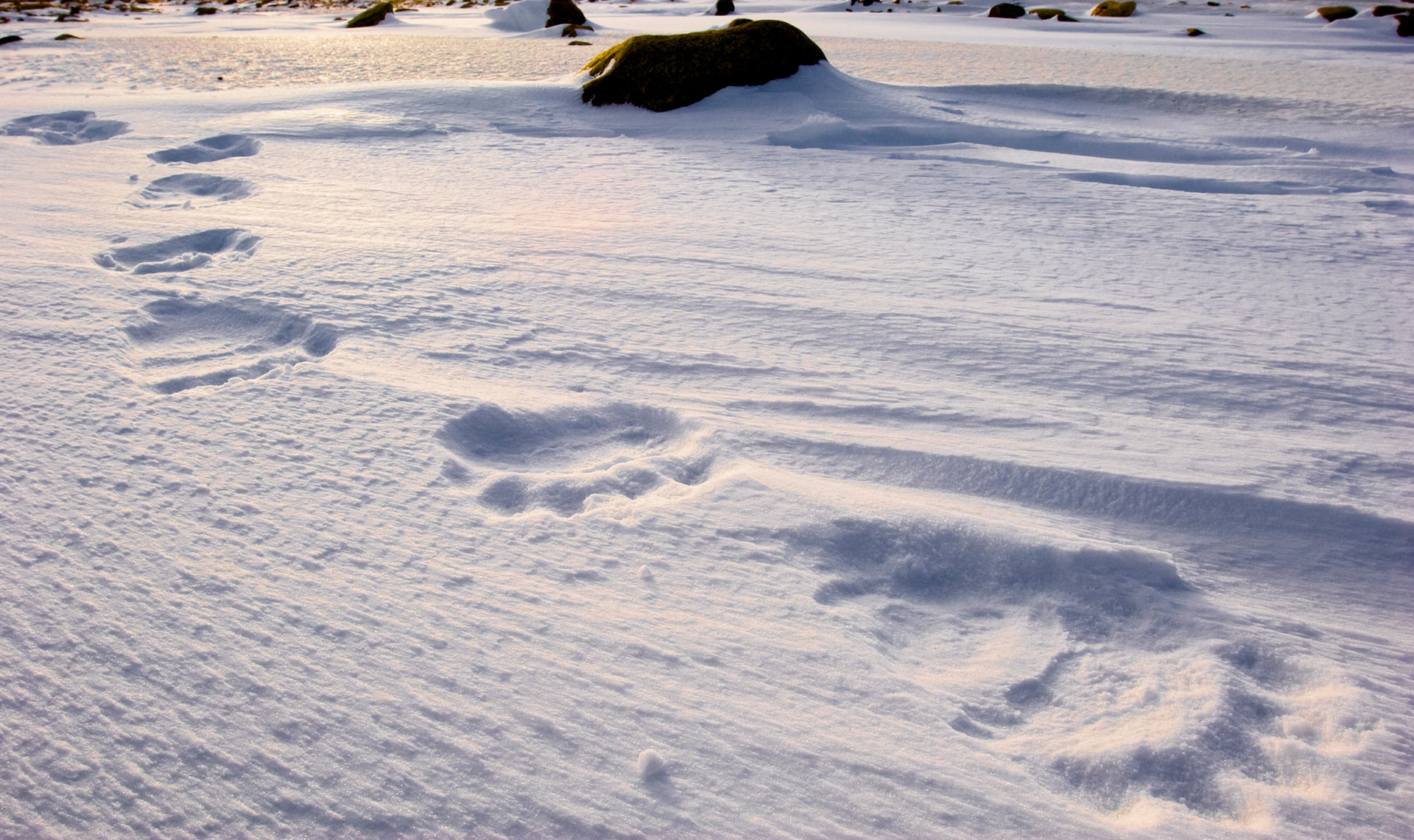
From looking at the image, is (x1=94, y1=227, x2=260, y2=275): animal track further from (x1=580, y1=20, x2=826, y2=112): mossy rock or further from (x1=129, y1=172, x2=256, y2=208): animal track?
(x1=580, y1=20, x2=826, y2=112): mossy rock

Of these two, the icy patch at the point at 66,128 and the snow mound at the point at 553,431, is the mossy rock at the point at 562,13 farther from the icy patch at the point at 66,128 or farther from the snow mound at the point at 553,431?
the snow mound at the point at 553,431

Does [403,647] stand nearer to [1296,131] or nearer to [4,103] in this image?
[1296,131]

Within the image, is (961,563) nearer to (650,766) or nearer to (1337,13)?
(650,766)

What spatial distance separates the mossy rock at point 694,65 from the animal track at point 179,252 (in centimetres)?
264

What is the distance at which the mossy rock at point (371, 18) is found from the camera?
11.7 meters

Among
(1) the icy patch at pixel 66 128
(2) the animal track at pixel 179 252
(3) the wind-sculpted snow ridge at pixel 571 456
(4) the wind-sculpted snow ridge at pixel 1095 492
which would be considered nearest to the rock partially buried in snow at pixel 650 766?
(3) the wind-sculpted snow ridge at pixel 571 456

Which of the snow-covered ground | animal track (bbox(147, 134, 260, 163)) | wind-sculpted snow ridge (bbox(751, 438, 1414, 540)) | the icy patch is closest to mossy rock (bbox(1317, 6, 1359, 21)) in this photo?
the snow-covered ground

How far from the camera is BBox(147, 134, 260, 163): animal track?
140 inches

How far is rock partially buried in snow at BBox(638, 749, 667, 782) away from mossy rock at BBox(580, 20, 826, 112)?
4.20 m

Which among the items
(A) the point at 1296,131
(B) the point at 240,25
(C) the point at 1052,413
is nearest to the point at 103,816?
(C) the point at 1052,413

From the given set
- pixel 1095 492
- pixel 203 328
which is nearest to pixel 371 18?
pixel 203 328

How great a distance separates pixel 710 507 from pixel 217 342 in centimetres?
137

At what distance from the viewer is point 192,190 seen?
309 cm

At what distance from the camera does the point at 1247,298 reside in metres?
2.06
